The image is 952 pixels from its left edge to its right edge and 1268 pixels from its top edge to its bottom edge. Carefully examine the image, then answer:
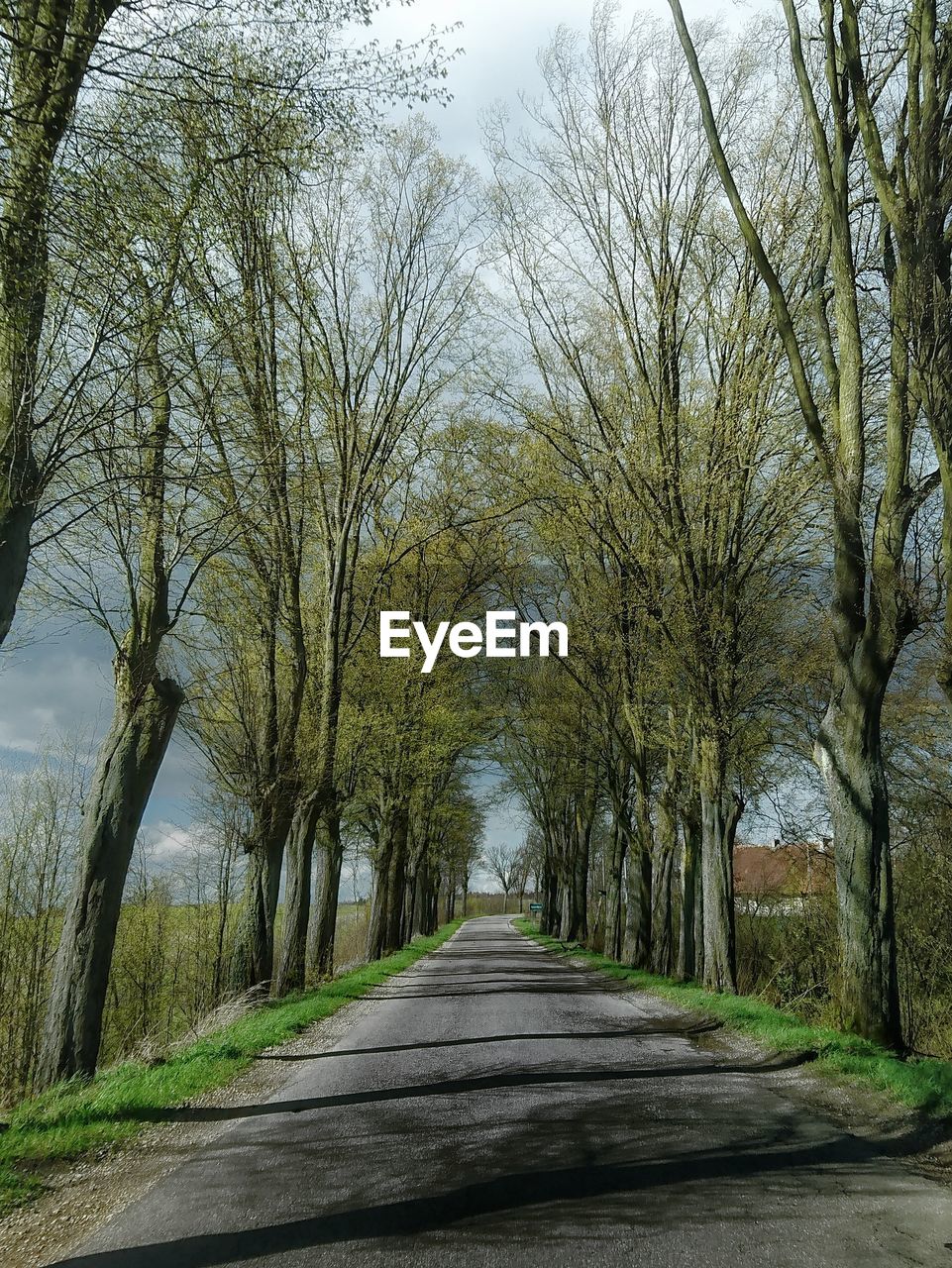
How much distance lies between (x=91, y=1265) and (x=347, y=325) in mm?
16068

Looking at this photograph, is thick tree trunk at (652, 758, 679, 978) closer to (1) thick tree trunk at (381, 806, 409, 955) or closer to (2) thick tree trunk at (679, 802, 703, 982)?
(2) thick tree trunk at (679, 802, 703, 982)

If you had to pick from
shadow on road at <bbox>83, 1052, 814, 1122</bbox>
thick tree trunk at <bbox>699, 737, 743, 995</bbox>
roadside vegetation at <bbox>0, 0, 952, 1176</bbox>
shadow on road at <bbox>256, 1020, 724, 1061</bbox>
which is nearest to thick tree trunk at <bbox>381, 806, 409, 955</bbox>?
roadside vegetation at <bbox>0, 0, 952, 1176</bbox>

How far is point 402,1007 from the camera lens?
14258mm

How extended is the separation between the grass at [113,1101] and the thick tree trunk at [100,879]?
0.52m

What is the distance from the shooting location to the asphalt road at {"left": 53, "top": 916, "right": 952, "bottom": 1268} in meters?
4.29

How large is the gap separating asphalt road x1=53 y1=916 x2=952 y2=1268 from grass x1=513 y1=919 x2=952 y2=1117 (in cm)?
53

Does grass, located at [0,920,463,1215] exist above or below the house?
below

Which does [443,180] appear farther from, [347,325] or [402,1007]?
[402,1007]

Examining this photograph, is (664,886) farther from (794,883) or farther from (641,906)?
(794,883)

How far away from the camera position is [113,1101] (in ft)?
23.5

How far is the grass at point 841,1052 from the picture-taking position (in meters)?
7.00

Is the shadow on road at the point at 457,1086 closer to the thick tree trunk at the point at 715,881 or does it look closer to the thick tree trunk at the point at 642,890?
the thick tree trunk at the point at 715,881

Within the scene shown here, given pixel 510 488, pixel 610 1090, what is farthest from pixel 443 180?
pixel 610 1090

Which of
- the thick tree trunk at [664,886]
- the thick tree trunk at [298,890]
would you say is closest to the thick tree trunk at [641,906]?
the thick tree trunk at [664,886]
